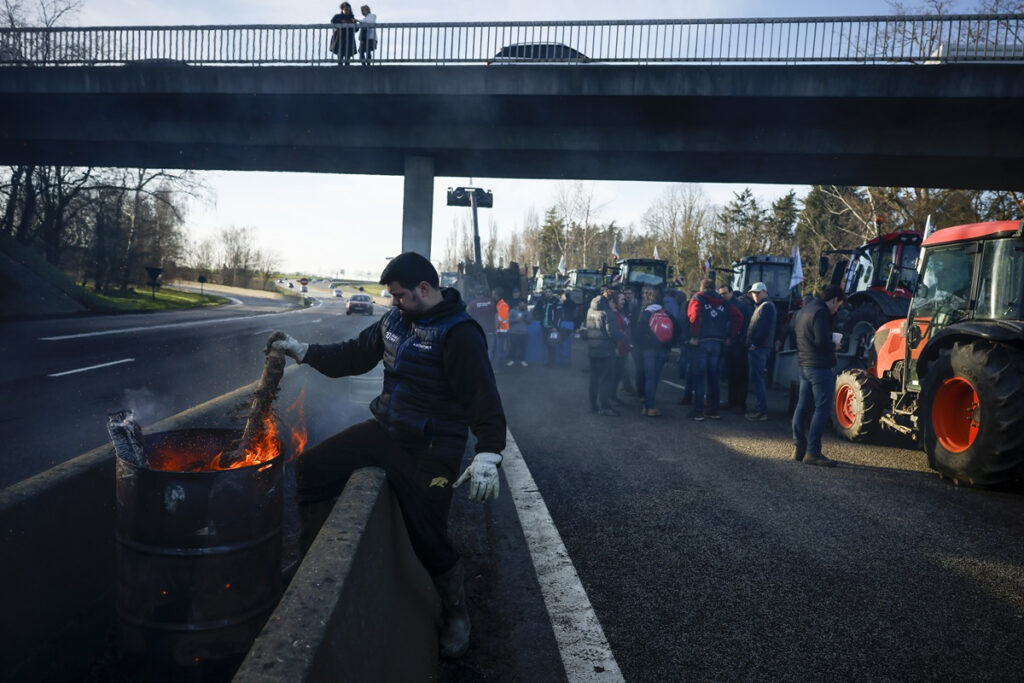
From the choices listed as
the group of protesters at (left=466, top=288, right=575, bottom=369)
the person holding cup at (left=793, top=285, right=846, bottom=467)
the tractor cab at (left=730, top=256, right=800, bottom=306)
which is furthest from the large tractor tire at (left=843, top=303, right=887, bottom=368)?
the tractor cab at (left=730, top=256, right=800, bottom=306)

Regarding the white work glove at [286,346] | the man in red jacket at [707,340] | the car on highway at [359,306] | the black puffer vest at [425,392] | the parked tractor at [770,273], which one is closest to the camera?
the black puffer vest at [425,392]

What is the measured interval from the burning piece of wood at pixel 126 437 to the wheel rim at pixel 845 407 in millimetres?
8243

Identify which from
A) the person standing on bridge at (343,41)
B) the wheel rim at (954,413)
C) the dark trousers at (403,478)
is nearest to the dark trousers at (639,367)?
the wheel rim at (954,413)

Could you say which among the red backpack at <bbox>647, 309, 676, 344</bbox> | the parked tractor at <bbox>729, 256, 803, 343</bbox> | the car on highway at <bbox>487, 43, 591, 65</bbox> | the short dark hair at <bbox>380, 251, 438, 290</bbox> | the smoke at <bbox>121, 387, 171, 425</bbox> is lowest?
the smoke at <bbox>121, 387, 171, 425</bbox>

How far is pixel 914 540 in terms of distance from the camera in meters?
4.68

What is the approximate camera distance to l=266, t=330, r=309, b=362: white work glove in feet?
12.1

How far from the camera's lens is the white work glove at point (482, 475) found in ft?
10.2

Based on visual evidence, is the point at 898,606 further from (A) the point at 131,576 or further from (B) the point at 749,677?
(A) the point at 131,576

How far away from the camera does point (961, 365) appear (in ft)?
20.4

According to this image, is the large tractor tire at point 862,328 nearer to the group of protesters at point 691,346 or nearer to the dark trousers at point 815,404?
the group of protesters at point 691,346

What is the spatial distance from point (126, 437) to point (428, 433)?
4.32 ft

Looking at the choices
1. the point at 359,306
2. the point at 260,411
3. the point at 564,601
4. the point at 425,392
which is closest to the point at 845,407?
the point at 564,601

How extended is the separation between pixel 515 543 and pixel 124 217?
43689 mm

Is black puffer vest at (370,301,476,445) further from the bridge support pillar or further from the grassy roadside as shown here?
the grassy roadside
